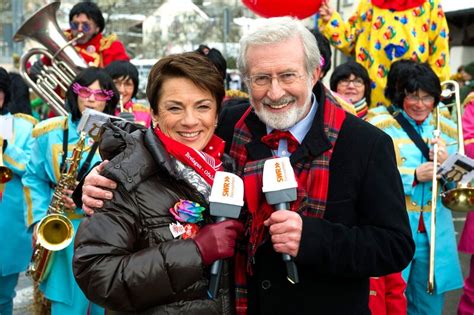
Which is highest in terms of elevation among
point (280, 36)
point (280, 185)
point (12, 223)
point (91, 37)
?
point (91, 37)

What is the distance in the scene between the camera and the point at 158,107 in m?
2.39

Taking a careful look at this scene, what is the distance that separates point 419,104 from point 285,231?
260cm

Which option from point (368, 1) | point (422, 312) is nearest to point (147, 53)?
point (368, 1)

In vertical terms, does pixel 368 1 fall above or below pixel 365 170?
above

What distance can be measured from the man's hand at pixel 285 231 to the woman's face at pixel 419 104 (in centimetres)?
255

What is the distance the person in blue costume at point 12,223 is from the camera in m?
4.83

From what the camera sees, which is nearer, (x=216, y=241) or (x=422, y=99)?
(x=216, y=241)

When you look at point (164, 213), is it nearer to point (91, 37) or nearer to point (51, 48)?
point (51, 48)

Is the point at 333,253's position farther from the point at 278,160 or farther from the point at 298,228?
the point at 278,160

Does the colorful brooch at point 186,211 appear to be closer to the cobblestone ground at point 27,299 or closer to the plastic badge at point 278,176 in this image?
the plastic badge at point 278,176

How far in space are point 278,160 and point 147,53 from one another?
82.3 feet

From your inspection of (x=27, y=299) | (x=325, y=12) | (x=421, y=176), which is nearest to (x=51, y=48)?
(x=27, y=299)

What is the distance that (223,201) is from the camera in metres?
2.06

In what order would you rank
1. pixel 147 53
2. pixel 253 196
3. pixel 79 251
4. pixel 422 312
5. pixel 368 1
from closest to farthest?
pixel 79 251, pixel 253 196, pixel 422 312, pixel 368 1, pixel 147 53
